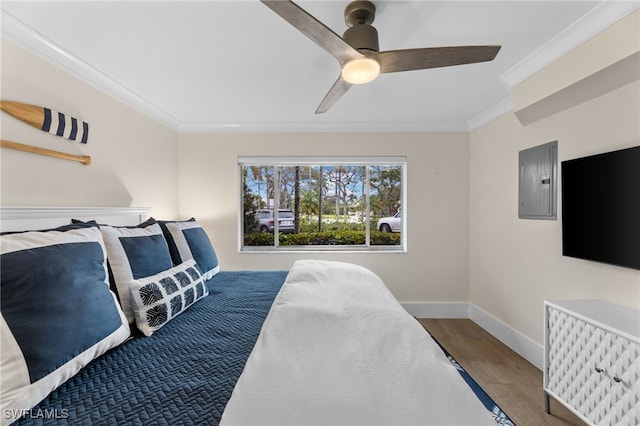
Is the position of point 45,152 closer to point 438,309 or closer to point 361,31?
point 361,31

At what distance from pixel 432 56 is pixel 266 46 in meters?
1.02

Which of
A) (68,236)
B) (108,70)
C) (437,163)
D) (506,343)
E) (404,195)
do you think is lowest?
(506,343)

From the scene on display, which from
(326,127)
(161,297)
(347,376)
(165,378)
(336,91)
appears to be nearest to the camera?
(347,376)

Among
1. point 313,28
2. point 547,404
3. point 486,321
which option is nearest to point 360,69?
point 313,28

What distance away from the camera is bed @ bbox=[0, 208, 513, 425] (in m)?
0.78

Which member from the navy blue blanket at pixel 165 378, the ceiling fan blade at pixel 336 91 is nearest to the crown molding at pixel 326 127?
the ceiling fan blade at pixel 336 91

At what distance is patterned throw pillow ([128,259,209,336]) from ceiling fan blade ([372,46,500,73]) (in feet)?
5.18

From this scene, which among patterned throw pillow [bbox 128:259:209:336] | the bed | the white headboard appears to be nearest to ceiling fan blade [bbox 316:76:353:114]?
the bed

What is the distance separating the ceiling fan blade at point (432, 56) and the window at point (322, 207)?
2209mm

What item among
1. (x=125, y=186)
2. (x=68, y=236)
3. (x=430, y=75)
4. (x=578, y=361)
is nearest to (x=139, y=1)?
(x=68, y=236)

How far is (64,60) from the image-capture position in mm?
1904

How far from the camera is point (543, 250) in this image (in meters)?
2.44

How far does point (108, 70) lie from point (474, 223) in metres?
3.87

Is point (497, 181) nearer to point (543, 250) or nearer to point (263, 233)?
point (543, 250)
